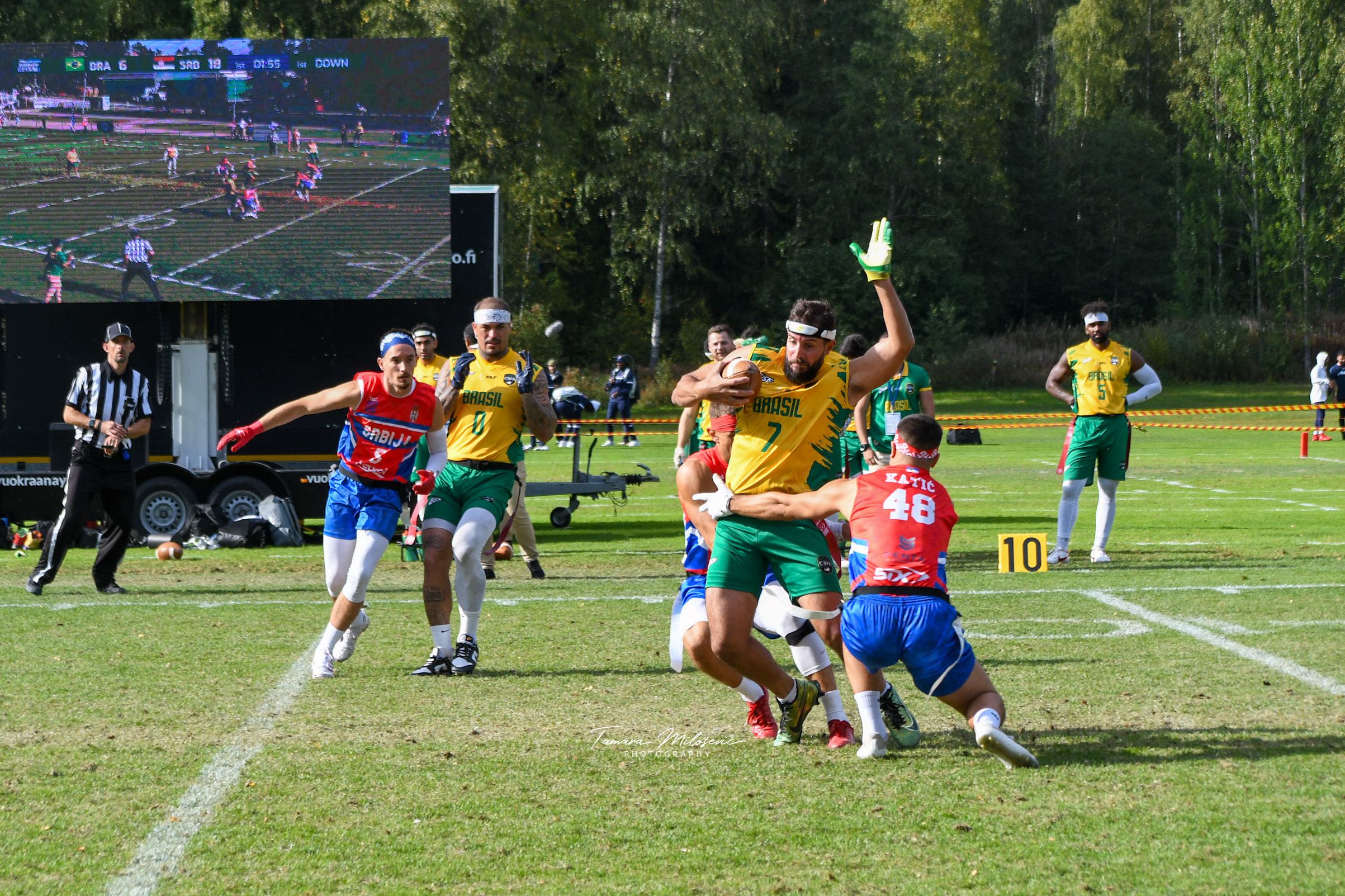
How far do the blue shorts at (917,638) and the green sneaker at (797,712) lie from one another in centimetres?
42

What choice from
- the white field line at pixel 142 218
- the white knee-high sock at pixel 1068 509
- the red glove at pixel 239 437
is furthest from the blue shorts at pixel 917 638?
the white field line at pixel 142 218

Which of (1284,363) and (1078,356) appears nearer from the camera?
(1078,356)

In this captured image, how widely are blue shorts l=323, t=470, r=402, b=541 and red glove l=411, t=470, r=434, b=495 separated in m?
→ 0.20

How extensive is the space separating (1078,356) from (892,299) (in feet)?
22.9

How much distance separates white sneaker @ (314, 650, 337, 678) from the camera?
7746mm

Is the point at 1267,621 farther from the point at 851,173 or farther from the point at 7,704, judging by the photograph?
the point at 851,173

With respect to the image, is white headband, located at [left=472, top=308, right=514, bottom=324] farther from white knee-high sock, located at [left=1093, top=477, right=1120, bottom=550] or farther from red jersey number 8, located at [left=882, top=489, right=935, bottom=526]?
white knee-high sock, located at [left=1093, top=477, right=1120, bottom=550]

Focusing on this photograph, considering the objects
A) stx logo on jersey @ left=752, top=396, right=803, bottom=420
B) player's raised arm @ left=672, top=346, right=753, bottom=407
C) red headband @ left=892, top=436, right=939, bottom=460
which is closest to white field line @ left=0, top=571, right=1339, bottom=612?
player's raised arm @ left=672, top=346, right=753, bottom=407

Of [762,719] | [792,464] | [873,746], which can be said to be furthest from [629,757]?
[792,464]

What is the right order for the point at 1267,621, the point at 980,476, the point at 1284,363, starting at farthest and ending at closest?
the point at 1284,363 → the point at 980,476 → the point at 1267,621

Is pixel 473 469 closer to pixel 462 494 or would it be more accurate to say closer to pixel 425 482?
pixel 462 494

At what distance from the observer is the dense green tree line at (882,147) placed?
44812mm

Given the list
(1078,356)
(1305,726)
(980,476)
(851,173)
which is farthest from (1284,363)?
(1305,726)

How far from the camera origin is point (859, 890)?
425 centimetres
